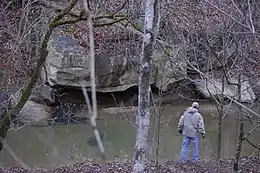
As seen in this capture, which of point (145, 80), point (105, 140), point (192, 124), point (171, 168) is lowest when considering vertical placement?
point (105, 140)

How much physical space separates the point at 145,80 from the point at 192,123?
12.2 ft

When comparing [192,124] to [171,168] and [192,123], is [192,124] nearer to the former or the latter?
[192,123]

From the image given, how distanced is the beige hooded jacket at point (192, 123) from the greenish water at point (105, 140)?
3.76ft

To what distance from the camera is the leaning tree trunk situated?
5043 mm

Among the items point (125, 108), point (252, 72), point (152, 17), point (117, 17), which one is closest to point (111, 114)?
point (125, 108)

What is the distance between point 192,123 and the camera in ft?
28.6

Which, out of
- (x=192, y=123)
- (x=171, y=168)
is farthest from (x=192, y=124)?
(x=171, y=168)

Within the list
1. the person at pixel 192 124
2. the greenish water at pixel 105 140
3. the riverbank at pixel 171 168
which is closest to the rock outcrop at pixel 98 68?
the greenish water at pixel 105 140

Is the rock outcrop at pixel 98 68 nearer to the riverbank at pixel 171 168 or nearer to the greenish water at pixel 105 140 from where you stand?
the greenish water at pixel 105 140

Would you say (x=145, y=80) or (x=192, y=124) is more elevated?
(x=145, y=80)

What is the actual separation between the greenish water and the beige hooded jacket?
1.15 m

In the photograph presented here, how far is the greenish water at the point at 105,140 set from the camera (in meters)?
10.5

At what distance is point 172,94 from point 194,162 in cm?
627

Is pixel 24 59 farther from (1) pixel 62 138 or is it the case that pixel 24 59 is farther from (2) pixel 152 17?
(2) pixel 152 17
